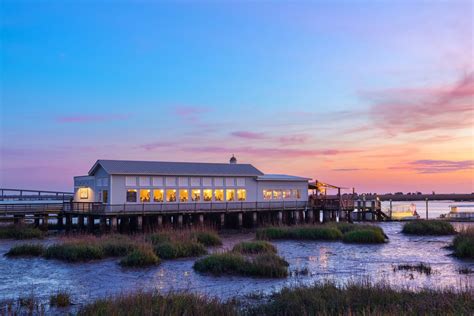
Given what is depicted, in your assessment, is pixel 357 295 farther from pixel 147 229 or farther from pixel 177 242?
pixel 147 229

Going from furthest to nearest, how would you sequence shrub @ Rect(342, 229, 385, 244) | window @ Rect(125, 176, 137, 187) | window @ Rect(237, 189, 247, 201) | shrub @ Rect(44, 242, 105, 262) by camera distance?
window @ Rect(237, 189, 247, 201), window @ Rect(125, 176, 137, 187), shrub @ Rect(342, 229, 385, 244), shrub @ Rect(44, 242, 105, 262)

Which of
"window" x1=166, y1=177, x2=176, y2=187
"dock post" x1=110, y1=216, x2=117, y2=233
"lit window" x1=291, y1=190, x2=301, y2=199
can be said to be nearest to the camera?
"dock post" x1=110, y1=216, x2=117, y2=233

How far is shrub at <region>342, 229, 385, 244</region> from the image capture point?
1389 inches

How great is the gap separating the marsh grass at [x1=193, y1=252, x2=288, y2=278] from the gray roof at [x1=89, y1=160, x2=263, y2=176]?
2463cm

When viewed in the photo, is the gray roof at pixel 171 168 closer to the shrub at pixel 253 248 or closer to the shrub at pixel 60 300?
the shrub at pixel 253 248

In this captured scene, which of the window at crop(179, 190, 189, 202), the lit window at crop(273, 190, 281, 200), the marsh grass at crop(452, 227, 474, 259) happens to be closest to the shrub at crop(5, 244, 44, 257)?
the window at crop(179, 190, 189, 202)

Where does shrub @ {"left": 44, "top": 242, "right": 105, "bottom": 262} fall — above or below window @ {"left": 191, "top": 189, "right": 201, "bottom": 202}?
below

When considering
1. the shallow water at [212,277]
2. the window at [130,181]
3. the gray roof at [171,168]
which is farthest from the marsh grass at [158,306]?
the window at [130,181]

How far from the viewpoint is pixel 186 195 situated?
50250 millimetres

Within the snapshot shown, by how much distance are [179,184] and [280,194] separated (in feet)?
43.7

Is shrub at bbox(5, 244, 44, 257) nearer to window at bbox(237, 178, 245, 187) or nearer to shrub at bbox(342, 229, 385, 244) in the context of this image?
shrub at bbox(342, 229, 385, 244)

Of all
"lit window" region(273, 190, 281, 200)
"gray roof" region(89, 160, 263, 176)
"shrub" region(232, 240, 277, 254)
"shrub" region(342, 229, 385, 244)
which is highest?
"gray roof" region(89, 160, 263, 176)

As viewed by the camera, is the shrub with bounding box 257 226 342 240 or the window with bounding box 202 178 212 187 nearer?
the shrub with bounding box 257 226 342 240

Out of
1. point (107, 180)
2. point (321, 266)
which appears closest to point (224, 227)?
point (107, 180)
